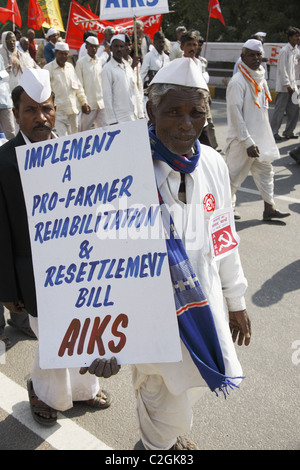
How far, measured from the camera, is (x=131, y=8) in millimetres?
6055

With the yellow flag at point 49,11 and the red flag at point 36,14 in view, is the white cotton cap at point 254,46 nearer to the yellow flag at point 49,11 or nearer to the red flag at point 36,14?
the yellow flag at point 49,11

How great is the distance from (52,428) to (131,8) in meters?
4.82

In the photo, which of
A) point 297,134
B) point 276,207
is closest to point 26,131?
point 276,207

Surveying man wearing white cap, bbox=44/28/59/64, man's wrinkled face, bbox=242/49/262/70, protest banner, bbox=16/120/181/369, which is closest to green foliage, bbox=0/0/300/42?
man wearing white cap, bbox=44/28/59/64

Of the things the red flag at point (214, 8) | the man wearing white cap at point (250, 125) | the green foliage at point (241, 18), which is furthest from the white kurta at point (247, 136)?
the green foliage at point (241, 18)

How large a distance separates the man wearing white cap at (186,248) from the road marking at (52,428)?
0.47m

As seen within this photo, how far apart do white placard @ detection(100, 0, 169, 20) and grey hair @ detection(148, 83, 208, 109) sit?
4.03 meters

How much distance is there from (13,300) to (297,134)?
8.72m

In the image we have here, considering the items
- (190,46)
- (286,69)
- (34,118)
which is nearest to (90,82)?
(190,46)

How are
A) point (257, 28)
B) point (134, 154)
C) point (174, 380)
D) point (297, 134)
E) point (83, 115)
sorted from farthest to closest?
point (257, 28) → point (297, 134) → point (83, 115) → point (174, 380) → point (134, 154)

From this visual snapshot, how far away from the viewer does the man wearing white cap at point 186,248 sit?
217 centimetres

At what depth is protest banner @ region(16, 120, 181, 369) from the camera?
6.75ft
